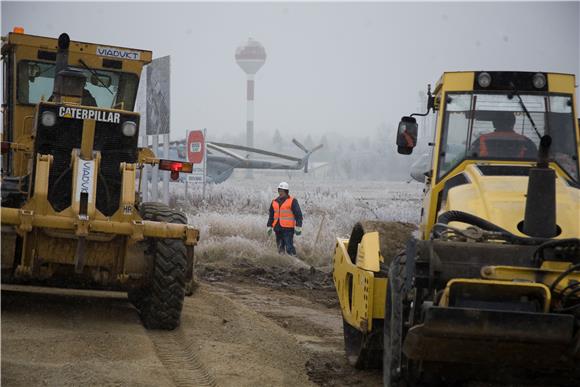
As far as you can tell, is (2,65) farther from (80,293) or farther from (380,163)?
(380,163)

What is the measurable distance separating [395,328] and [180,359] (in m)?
2.67

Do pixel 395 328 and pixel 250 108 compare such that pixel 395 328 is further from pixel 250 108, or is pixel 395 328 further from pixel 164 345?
pixel 250 108

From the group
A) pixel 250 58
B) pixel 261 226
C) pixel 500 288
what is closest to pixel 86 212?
pixel 500 288

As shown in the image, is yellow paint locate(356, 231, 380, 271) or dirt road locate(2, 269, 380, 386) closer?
dirt road locate(2, 269, 380, 386)

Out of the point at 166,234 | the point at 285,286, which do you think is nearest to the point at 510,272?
the point at 166,234

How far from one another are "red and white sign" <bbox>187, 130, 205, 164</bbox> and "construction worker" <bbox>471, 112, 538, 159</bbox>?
15.2 m

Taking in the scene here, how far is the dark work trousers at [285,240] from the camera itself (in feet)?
62.0

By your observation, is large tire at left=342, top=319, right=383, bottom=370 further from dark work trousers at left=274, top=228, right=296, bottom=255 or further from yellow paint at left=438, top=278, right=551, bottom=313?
dark work trousers at left=274, top=228, right=296, bottom=255

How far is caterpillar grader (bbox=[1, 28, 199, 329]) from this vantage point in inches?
366

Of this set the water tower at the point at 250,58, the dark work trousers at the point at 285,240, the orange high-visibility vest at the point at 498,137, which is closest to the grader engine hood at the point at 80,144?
the orange high-visibility vest at the point at 498,137

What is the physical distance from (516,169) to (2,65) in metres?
6.95

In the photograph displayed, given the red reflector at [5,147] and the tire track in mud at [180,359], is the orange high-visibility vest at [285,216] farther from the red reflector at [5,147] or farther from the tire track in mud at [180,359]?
the red reflector at [5,147]

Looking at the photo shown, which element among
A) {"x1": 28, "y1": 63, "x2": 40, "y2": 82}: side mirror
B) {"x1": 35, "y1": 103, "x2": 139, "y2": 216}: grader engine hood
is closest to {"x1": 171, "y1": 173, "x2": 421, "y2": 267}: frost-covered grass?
{"x1": 28, "y1": 63, "x2": 40, "y2": 82}: side mirror

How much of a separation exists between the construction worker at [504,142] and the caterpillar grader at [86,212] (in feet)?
10.6
